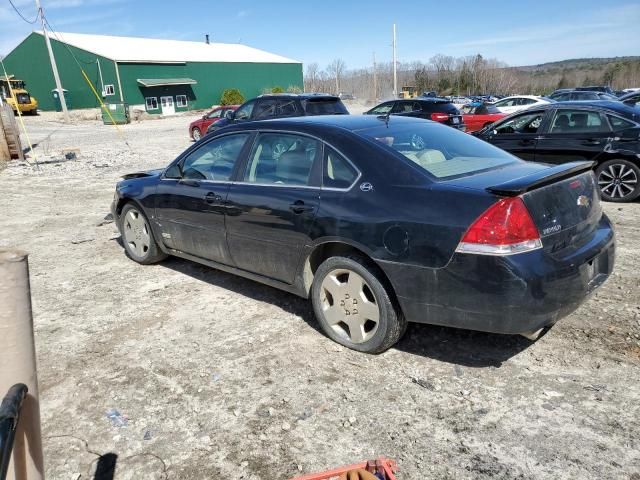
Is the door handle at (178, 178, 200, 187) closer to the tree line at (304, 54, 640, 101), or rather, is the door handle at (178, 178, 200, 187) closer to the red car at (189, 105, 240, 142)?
the red car at (189, 105, 240, 142)

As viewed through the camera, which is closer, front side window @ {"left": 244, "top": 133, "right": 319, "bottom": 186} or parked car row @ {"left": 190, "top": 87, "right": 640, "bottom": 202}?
front side window @ {"left": 244, "top": 133, "right": 319, "bottom": 186}

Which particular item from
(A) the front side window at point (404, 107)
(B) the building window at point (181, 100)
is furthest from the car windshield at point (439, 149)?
(B) the building window at point (181, 100)

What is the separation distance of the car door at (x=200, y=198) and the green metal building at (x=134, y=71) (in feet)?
141

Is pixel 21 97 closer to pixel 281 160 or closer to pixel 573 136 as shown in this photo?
pixel 573 136

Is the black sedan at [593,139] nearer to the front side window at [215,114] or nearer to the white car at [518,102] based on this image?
the white car at [518,102]

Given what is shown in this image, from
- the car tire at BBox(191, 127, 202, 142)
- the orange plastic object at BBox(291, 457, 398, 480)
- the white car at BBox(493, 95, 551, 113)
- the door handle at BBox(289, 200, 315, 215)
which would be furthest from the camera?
the white car at BBox(493, 95, 551, 113)

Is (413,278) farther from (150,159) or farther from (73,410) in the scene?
(150,159)

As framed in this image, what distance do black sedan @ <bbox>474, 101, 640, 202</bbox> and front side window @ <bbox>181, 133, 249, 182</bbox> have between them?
5.55m

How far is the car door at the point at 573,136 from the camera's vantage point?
777cm

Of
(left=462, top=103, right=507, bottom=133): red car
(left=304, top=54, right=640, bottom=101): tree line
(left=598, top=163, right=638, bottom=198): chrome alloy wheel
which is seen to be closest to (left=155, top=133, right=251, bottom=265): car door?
(left=598, top=163, right=638, bottom=198): chrome alloy wheel

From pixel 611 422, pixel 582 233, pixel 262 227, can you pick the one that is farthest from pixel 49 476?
pixel 582 233

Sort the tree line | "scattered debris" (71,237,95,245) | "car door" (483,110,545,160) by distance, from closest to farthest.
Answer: "scattered debris" (71,237,95,245) < "car door" (483,110,545,160) < the tree line

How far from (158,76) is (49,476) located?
49.2 meters

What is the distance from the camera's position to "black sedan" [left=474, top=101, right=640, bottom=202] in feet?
24.8
